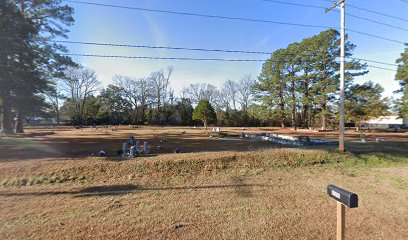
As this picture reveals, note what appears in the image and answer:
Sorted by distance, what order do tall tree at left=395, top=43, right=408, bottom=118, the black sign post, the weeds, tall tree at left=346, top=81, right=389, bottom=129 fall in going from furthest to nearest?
tall tree at left=346, top=81, right=389, bottom=129 → tall tree at left=395, top=43, right=408, bottom=118 → the weeds → the black sign post

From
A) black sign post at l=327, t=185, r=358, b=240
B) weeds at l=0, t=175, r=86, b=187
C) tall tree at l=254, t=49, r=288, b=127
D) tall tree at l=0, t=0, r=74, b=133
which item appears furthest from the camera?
tall tree at l=254, t=49, r=288, b=127

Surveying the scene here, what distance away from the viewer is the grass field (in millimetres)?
3918

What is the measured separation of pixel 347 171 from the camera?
859 centimetres

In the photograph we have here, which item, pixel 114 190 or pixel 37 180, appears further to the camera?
pixel 37 180

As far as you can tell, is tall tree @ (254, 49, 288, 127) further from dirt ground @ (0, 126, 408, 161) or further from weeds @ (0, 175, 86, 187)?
weeds @ (0, 175, 86, 187)

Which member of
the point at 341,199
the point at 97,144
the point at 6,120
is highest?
the point at 6,120

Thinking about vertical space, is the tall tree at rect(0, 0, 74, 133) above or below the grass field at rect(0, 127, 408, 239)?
above

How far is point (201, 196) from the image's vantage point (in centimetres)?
573

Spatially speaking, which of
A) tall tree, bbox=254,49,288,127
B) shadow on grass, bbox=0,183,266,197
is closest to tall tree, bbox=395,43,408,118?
tall tree, bbox=254,49,288,127

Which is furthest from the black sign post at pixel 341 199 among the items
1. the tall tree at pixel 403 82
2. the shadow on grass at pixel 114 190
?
the tall tree at pixel 403 82

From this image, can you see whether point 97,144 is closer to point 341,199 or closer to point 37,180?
point 37,180

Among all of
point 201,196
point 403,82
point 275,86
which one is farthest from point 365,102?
point 201,196

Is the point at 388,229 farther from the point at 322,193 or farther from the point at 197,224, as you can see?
the point at 197,224

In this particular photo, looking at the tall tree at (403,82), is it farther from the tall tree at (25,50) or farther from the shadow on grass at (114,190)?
the tall tree at (25,50)
